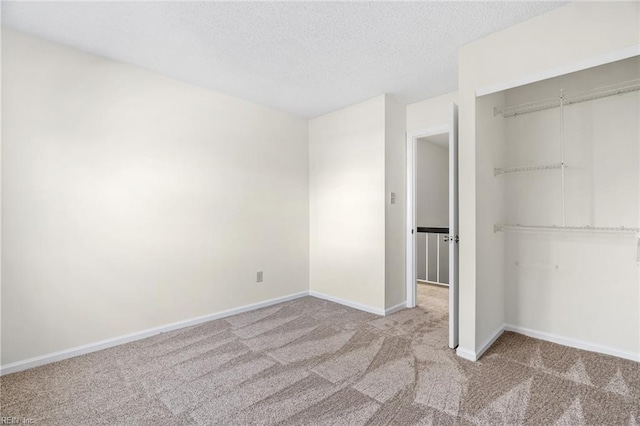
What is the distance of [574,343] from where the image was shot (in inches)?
101

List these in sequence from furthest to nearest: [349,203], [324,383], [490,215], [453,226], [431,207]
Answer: [431,207] → [349,203] → [490,215] → [453,226] → [324,383]

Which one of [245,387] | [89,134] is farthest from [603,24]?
[89,134]

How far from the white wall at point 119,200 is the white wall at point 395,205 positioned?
0.16 metres

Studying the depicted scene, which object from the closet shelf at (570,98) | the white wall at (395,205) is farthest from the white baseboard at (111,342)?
the closet shelf at (570,98)

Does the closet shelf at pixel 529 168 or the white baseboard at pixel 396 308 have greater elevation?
the closet shelf at pixel 529 168

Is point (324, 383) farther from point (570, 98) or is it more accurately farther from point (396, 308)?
point (570, 98)

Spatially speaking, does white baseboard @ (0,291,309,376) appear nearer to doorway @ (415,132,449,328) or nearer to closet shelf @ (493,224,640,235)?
closet shelf @ (493,224,640,235)

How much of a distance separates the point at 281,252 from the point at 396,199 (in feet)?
5.44

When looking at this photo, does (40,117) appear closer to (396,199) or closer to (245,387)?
(245,387)

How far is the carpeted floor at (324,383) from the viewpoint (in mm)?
1743

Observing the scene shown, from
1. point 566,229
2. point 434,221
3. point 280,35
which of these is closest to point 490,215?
point 566,229

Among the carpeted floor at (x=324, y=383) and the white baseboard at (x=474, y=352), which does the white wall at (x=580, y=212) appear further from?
the white baseboard at (x=474, y=352)

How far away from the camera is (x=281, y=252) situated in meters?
4.01

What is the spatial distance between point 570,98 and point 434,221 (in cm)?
347
